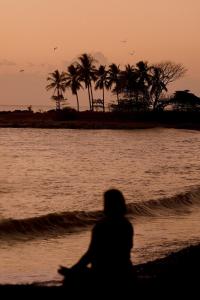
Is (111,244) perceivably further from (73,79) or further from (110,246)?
(73,79)

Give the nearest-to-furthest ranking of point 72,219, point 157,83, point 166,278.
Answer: point 166,278 < point 72,219 < point 157,83

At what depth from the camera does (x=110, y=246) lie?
19.5 feet

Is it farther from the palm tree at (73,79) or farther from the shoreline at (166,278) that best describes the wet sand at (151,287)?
the palm tree at (73,79)

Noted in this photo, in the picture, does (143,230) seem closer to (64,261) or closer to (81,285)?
(64,261)

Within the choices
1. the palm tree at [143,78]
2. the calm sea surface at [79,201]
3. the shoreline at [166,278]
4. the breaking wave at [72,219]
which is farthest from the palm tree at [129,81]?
the shoreline at [166,278]

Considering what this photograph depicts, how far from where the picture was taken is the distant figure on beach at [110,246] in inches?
230

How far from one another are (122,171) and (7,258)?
2487 centimetres

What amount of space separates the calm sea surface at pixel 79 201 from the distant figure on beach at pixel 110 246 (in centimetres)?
567

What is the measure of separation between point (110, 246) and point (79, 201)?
18.7 meters

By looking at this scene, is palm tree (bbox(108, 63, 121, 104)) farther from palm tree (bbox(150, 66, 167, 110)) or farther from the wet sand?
the wet sand

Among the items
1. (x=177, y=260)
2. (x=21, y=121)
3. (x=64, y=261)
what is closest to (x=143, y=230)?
(x=64, y=261)

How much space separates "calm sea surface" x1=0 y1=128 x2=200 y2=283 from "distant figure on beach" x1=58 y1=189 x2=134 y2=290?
5668 millimetres

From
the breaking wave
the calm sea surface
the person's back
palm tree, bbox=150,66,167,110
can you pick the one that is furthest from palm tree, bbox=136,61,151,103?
the person's back

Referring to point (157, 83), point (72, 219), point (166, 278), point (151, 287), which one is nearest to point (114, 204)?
point (151, 287)
